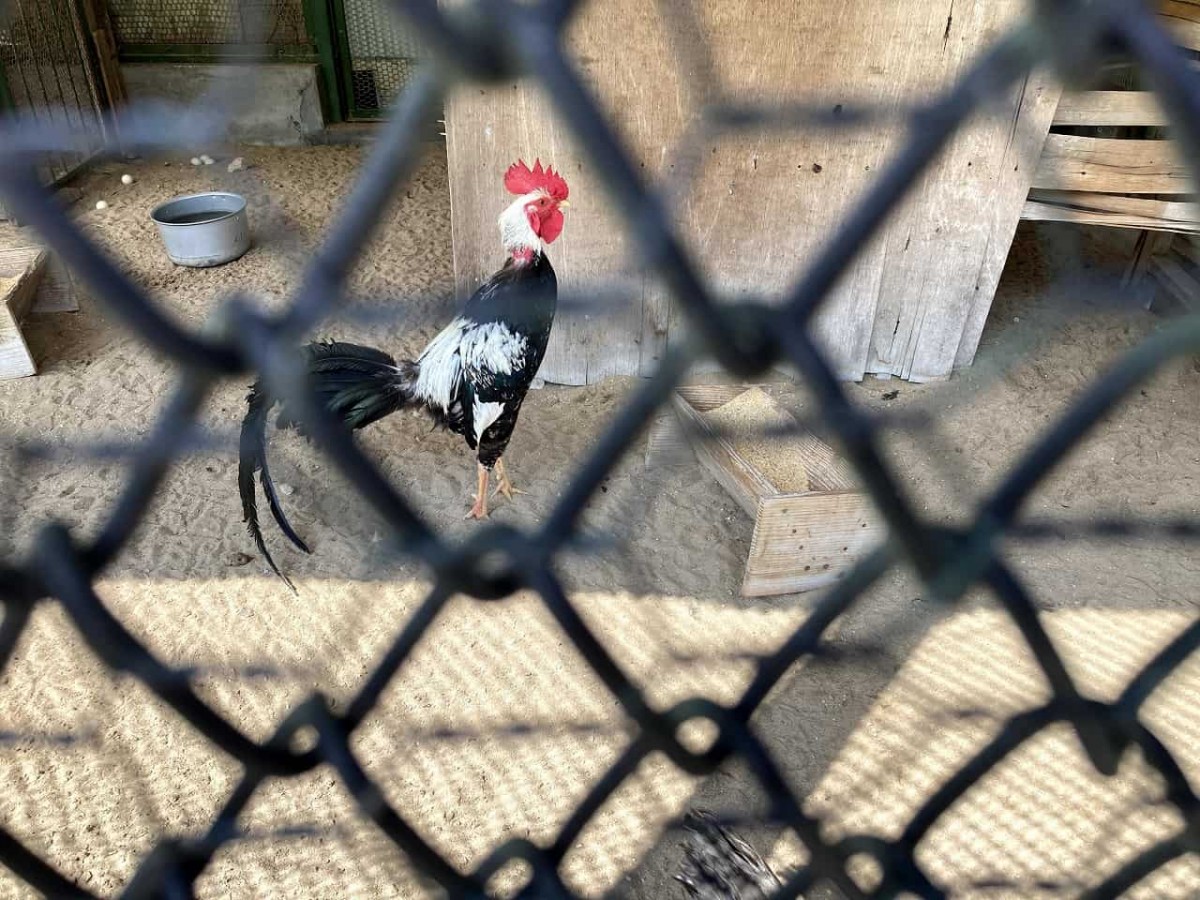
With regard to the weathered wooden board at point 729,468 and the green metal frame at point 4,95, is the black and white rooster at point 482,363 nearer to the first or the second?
the weathered wooden board at point 729,468

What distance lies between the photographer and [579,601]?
189cm

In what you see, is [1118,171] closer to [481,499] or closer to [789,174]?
[789,174]

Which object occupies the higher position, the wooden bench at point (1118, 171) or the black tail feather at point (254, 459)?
the wooden bench at point (1118, 171)

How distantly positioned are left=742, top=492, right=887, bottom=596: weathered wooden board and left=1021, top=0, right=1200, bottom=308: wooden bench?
1010 millimetres

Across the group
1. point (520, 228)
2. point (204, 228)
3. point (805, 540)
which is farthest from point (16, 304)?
point (805, 540)

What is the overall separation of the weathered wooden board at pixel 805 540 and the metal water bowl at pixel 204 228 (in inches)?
48.4

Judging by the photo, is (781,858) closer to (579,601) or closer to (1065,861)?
(1065,861)

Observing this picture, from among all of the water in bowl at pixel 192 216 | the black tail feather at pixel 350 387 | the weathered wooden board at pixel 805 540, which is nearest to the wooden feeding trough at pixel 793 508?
the weathered wooden board at pixel 805 540

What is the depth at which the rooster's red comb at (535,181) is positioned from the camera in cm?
202

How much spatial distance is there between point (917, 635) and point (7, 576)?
1.74 metres

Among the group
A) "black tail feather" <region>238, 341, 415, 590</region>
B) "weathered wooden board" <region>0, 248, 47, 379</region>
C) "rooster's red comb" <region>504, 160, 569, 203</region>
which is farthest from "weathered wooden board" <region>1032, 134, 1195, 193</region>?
"weathered wooden board" <region>0, 248, 47, 379</region>

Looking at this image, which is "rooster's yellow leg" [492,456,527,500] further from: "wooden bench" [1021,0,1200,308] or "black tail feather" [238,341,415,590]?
"wooden bench" [1021,0,1200,308]

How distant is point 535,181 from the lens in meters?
2.03

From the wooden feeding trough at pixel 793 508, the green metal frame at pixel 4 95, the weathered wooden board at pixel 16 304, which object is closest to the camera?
the wooden feeding trough at pixel 793 508
